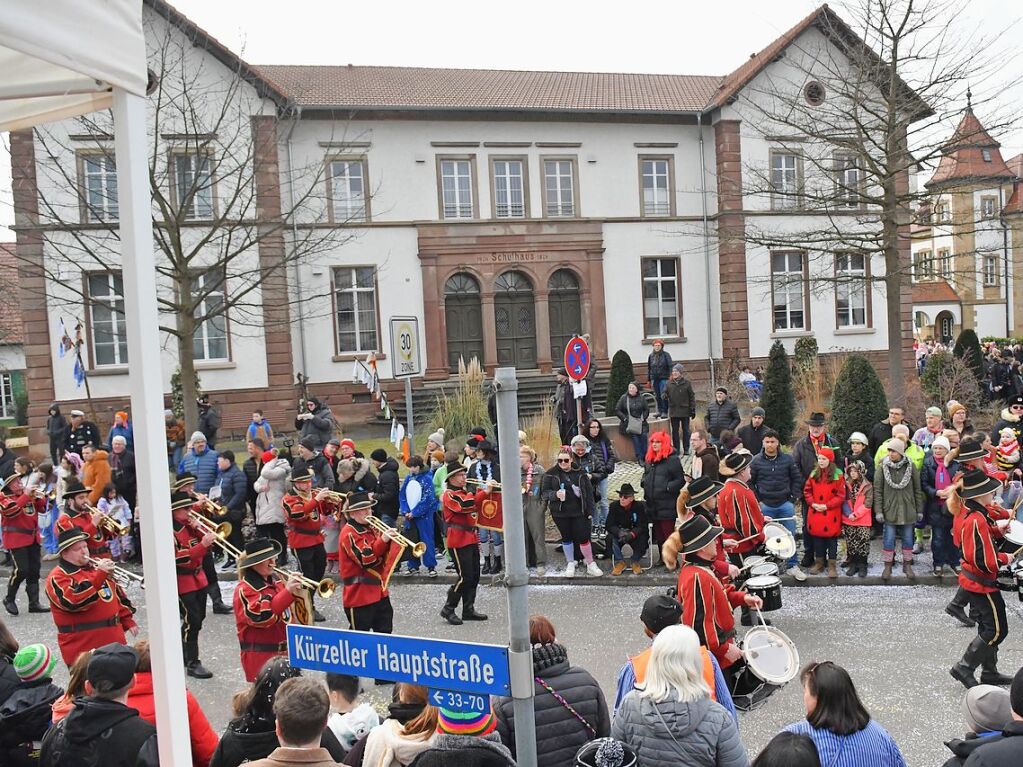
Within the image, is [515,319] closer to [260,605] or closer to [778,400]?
[778,400]

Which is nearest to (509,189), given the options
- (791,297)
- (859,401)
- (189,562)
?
(791,297)

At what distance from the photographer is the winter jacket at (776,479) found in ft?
36.6

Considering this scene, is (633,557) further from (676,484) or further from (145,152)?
(145,152)

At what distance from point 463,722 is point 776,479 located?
867 cm

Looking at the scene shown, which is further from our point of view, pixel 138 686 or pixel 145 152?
pixel 138 686

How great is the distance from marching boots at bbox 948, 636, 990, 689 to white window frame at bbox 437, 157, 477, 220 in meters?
22.6

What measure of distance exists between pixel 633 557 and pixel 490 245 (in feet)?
58.0

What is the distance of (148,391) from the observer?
Result: 7.86ft

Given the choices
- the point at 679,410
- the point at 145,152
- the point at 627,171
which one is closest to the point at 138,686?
the point at 145,152

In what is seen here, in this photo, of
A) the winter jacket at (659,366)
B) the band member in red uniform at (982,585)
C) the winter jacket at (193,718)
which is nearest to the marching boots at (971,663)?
the band member in red uniform at (982,585)

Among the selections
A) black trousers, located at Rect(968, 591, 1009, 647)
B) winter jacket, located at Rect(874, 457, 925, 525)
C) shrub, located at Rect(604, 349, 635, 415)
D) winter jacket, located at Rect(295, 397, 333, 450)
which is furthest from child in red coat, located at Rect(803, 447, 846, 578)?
shrub, located at Rect(604, 349, 635, 415)

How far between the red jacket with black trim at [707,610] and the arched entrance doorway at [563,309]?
76.0 ft

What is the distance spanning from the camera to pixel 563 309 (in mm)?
29266

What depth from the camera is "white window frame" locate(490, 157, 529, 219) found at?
2831cm
